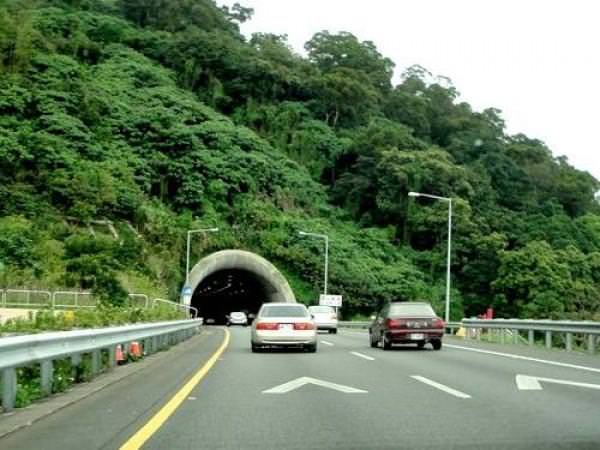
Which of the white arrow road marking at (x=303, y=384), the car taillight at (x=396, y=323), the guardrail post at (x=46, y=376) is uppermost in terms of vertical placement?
the car taillight at (x=396, y=323)

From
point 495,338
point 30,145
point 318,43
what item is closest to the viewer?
point 495,338

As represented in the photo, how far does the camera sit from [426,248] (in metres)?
80.7

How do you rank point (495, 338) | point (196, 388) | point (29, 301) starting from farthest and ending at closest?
point (29, 301) → point (495, 338) → point (196, 388)

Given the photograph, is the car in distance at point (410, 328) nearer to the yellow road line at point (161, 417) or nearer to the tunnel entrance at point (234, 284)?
the yellow road line at point (161, 417)

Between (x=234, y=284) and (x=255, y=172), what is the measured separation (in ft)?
44.4

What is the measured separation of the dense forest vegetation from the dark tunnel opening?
3.54 m

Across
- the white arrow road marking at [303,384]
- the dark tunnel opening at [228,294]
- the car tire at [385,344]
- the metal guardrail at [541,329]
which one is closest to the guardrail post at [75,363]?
the white arrow road marking at [303,384]

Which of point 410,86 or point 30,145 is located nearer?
point 30,145

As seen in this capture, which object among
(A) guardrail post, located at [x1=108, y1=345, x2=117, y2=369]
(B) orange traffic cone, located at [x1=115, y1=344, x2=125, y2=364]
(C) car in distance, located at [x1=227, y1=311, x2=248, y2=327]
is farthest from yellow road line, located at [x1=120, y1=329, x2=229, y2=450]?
(C) car in distance, located at [x1=227, y1=311, x2=248, y2=327]

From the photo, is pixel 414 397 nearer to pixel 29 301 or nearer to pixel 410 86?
pixel 29 301

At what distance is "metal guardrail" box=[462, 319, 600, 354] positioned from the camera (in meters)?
23.2

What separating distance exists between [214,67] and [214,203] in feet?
71.0

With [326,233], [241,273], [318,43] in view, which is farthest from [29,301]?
[318,43]

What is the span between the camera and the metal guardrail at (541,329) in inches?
913
